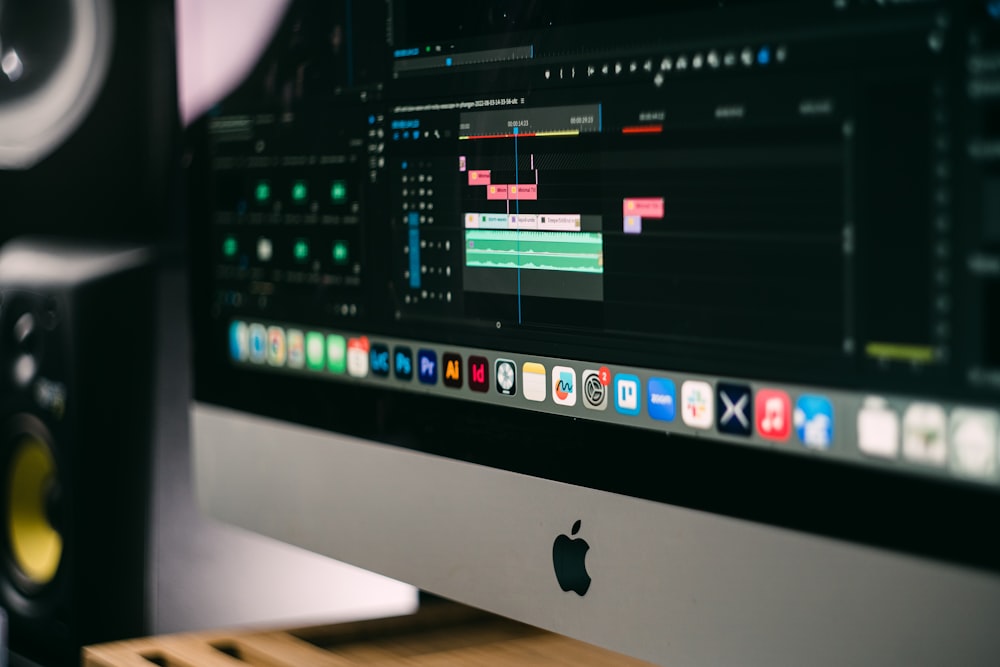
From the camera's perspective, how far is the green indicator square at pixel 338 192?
0.94 metres

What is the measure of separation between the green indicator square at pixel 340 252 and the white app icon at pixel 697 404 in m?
0.35

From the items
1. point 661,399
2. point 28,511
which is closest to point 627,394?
point 661,399

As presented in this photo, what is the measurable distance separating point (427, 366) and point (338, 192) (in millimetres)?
163

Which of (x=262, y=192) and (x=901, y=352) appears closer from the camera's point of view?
(x=901, y=352)

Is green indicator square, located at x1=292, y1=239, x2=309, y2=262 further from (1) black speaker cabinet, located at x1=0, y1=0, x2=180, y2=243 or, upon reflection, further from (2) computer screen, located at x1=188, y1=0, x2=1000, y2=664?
(1) black speaker cabinet, located at x1=0, y1=0, x2=180, y2=243

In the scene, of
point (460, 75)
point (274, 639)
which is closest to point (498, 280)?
point (460, 75)

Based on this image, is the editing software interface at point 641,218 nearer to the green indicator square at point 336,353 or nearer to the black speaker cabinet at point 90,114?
the green indicator square at point 336,353

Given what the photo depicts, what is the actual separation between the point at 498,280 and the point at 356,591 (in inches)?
25.6

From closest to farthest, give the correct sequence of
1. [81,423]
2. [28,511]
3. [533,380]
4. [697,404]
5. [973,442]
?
1. [973,442]
2. [697,404]
3. [533,380]
4. [81,423]
5. [28,511]

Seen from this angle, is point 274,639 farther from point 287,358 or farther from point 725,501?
point 725,501

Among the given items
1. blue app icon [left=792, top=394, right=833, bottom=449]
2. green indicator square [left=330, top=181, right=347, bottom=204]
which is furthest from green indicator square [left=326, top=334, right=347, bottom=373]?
blue app icon [left=792, top=394, right=833, bottom=449]

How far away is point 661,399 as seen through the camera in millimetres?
697

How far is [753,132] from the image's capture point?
0.63 metres

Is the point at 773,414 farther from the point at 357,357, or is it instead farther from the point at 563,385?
the point at 357,357
